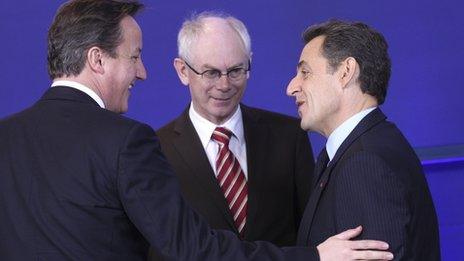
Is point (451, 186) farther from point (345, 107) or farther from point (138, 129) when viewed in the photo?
point (138, 129)

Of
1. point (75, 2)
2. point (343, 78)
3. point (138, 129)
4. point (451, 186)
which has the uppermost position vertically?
point (75, 2)

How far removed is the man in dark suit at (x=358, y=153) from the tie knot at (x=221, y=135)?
1.33 feet

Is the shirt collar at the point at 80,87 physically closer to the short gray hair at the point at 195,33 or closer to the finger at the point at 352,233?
the finger at the point at 352,233

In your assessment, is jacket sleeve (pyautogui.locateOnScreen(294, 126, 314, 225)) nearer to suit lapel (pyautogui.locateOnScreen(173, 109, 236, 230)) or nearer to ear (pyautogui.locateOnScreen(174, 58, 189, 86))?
suit lapel (pyautogui.locateOnScreen(173, 109, 236, 230))

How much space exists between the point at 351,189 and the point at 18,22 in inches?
81.7

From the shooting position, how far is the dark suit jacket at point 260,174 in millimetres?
2703

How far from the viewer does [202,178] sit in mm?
2730

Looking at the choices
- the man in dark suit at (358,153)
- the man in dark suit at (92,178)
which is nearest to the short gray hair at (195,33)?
the man in dark suit at (358,153)

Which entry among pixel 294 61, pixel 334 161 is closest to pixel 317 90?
pixel 334 161

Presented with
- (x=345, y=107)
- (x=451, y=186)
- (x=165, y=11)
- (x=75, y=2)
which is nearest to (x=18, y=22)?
(x=165, y=11)

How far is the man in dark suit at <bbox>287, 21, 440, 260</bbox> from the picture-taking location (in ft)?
6.48

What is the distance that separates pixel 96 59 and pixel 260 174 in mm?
825

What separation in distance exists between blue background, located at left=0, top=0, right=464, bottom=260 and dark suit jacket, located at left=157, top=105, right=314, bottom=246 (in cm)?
84

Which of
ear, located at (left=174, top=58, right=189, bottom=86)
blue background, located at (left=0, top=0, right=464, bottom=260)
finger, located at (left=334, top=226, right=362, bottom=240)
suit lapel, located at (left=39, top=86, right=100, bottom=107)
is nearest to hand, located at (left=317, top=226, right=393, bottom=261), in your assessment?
finger, located at (left=334, top=226, right=362, bottom=240)
